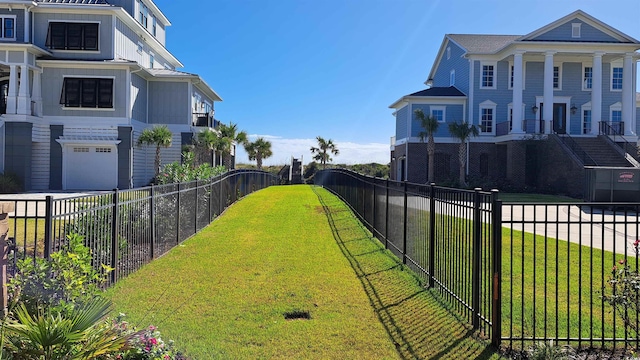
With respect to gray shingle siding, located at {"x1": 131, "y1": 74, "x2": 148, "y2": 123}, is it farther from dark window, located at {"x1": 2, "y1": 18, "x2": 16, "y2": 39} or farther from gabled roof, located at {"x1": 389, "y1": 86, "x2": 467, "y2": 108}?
gabled roof, located at {"x1": 389, "y1": 86, "x2": 467, "y2": 108}

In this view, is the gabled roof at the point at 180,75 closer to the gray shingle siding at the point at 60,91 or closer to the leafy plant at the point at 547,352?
the gray shingle siding at the point at 60,91

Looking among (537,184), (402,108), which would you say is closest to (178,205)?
(537,184)

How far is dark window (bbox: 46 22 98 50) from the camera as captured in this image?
27984mm

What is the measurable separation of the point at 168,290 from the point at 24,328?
3.69 m

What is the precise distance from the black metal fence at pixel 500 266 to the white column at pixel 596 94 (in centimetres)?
2418

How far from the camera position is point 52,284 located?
443 cm

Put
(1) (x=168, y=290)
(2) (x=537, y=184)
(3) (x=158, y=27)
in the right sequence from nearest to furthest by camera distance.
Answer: (1) (x=168, y=290)
(2) (x=537, y=184)
(3) (x=158, y=27)

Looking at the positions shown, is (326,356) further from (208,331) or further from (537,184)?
(537,184)

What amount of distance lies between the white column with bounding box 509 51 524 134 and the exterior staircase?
3.49 metres

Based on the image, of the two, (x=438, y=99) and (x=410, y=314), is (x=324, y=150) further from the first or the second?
(x=410, y=314)

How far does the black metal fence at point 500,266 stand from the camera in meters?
4.97

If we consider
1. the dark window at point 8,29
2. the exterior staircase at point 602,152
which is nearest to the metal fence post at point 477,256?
the exterior staircase at point 602,152

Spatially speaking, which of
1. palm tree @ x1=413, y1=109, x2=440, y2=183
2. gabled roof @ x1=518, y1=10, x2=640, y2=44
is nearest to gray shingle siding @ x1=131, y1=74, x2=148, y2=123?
palm tree @ x1=413, y1=109, x2=440, y2=183

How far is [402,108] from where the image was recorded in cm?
3822
